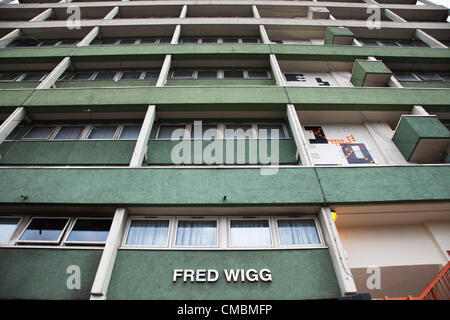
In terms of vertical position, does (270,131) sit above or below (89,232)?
above

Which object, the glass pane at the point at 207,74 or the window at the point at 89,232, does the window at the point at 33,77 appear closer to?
the glass pane at the point at 207,74

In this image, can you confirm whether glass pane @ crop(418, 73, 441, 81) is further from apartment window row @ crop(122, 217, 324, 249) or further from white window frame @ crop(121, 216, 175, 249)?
white window frame @ crop(121, 216, 175, 249)

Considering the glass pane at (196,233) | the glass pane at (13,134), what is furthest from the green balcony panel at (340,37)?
the glass pane at (13,134)

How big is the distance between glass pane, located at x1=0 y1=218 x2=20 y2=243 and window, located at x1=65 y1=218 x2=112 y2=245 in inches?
73.4

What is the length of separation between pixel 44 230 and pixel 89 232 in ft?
4.67

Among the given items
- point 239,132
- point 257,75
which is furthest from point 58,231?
point 257,75

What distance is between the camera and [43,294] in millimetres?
6113

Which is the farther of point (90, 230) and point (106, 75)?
point (106, 75)

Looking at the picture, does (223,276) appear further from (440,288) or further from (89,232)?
(440,288)

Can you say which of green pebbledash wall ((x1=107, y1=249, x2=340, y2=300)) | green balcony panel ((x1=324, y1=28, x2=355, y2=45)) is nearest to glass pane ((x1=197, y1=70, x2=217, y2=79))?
green balcony panel ((x1=324, y1=28, x2=355, y2=45))

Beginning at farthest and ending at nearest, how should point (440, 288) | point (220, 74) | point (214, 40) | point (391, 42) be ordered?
point (391, 42)
point (214, 40)
point (220, 74)
point (440, 288)

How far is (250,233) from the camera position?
287 inches

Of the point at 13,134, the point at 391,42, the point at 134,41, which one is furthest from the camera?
the point at 391,42
